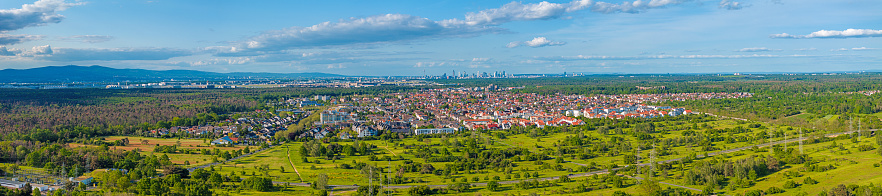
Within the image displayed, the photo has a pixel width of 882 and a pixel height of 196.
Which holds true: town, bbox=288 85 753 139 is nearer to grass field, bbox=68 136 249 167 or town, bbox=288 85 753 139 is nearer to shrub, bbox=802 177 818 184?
grass field, bbox=68 136 249 167

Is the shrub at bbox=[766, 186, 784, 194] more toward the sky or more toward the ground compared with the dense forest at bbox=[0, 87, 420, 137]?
more toward the ground

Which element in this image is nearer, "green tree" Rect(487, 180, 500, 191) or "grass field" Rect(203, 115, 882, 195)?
"green tree" Rect(487, 180, 500, 191)

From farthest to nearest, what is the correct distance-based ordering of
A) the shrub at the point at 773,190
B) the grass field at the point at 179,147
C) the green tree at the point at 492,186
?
the grass field at the point at 179,147 < the green tree at the point at 492,186 < the shrub at the point at 773,190

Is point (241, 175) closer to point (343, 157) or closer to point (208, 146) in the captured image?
point (343, 157)

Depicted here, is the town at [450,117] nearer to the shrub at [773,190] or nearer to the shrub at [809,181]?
the shrub at [809,181]

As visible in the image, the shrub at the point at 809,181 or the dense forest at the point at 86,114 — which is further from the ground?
the dense forest at the point at 86,114

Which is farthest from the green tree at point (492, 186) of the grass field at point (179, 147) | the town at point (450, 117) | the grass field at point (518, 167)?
the town at point (450, 117)

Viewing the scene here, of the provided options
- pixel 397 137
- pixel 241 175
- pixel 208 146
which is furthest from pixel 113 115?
pixel 241 175

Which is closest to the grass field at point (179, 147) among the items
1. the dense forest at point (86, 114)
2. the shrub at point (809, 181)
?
the dense forest at point (86, 114)

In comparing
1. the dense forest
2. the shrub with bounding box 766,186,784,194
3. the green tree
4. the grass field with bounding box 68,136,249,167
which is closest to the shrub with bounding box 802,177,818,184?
the shrub with bounding box 766,186,784,194

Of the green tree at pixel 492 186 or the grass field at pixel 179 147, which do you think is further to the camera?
the grass field at pixel 179 147

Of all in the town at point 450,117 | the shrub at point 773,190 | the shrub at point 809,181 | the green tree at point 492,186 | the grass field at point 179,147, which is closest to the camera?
the shrub at point 773,190
